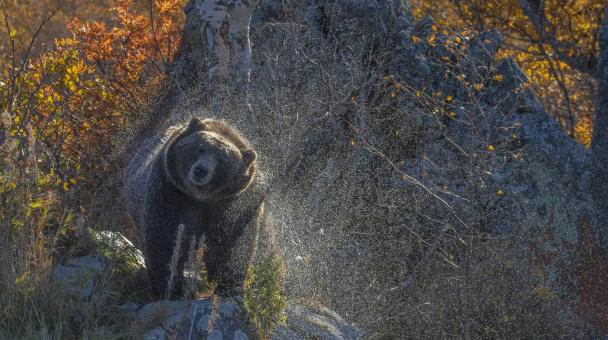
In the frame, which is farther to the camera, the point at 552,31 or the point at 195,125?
the point at 552,31

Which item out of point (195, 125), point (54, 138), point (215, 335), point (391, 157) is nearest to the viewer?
point (215, 335)

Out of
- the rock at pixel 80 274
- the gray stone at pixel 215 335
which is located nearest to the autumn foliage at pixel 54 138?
the rock at pixel 80 274

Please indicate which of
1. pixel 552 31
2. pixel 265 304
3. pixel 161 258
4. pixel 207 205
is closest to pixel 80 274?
pixel 161 258

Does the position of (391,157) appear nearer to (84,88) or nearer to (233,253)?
(233,253)

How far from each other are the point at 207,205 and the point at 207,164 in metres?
0.36

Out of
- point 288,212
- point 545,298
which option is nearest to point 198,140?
point 288,212

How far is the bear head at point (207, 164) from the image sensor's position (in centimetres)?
381

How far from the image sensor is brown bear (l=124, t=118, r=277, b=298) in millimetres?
3887

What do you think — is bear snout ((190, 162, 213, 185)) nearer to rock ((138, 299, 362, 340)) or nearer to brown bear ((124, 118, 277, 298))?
brown bear ((124, 118, 277, 298))

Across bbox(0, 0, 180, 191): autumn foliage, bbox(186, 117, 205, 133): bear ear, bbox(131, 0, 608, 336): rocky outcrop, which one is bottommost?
bbox(131, 0, 608, 336): rocky outcrop

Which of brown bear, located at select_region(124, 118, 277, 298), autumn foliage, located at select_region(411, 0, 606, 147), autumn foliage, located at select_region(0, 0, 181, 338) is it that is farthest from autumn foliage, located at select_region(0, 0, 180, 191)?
autumn foliage, located at select_region(411, 0, 606, 147)

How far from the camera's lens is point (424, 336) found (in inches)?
205

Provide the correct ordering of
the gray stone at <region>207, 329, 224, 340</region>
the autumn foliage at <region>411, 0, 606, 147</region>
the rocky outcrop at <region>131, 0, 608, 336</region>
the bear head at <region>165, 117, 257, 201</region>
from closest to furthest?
the gray stone at <region>207, 329, 224, 340</region>
the bear head at <region>165, 117, 257, 201</region>
the rocky outcrop at <region>131, 0, 608, 336</region>
the autumn foliage at <region>411, 0, 606, 147</region>

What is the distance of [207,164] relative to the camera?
12.3 ft
